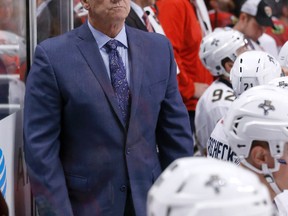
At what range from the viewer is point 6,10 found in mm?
Result: 3836

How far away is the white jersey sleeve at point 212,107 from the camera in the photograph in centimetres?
484

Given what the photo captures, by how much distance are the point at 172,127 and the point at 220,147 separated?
0.37 meters

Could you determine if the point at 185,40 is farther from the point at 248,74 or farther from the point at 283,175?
the point at 283,175

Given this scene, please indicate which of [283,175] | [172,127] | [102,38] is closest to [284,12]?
[172,127]

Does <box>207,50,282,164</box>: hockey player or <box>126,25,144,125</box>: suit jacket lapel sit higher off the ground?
<box>126,25,144,125</box>: suit jacket lapel

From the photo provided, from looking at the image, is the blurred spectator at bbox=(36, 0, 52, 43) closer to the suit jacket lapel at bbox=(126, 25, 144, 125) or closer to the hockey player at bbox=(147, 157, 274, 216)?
the suit jacket lapel at bbox=(126, 25, 144, 125)

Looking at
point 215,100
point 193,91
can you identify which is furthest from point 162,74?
point 193,91

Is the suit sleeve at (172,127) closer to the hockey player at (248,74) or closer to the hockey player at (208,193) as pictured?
the hockey player at (248,74)

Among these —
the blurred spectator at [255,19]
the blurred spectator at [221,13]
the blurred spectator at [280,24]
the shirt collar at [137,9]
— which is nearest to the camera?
the shirt collar at [137,9]

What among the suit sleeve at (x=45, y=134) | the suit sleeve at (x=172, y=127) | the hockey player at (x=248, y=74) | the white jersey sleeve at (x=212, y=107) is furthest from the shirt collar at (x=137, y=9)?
the suit sleeve at (x=45, y=134)

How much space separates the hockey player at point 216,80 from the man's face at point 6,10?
1529 mm

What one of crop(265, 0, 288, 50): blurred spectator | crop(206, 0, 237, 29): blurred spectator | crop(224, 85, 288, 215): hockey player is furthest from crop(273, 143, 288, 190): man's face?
crop(265, 0, 288, 50): blurred spectator

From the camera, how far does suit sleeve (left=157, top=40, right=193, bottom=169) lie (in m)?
3.58

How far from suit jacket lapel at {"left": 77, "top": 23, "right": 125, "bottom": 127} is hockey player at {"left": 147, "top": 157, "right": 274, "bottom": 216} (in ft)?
5.19
